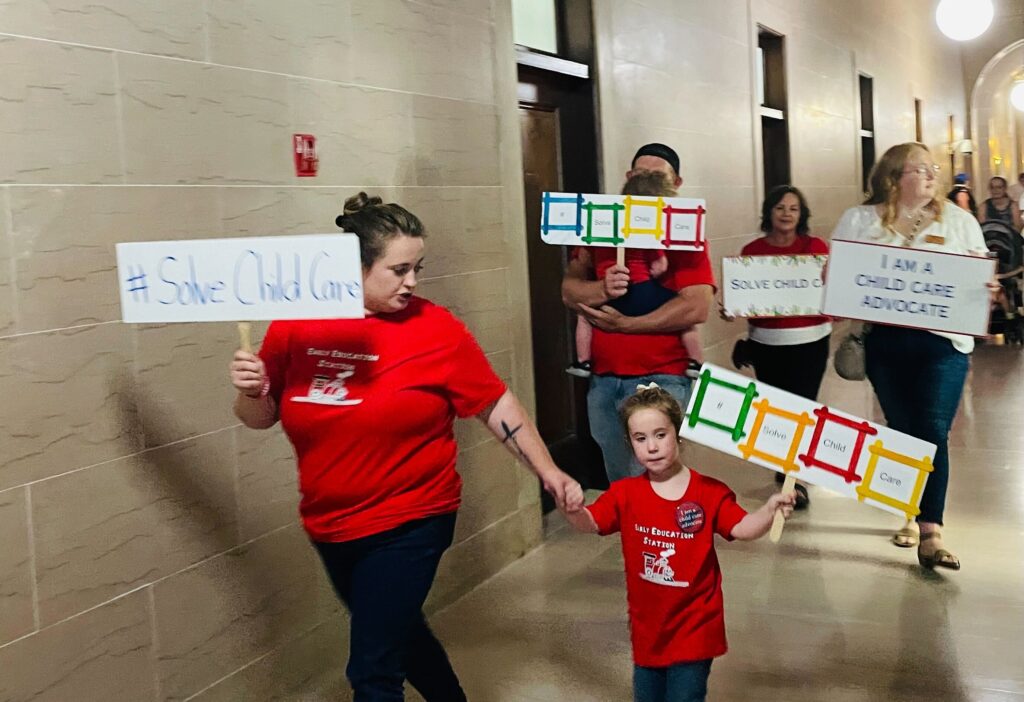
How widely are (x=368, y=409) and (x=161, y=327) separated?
2.75 feet

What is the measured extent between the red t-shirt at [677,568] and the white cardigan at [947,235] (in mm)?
1779

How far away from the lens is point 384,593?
7.79 feet

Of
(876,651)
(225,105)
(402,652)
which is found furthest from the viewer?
(876,651)

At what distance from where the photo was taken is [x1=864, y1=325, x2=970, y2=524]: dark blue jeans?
401 centimetres

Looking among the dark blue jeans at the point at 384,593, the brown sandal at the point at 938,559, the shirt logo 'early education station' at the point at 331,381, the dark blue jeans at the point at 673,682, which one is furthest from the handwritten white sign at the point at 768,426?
the brown sandal at the point at 938,559

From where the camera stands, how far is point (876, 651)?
346 centimetres

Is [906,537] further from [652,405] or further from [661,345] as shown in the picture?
A: [652,405]

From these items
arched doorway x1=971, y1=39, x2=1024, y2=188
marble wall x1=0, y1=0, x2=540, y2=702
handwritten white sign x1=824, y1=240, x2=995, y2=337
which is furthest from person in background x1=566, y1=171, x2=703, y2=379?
arched doorway x1=971, y1=39, x2=1024, y2=188

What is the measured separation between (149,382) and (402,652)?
997 mm

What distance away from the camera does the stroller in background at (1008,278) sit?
1051 centimetres

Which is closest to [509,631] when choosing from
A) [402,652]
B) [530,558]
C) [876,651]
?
[530,558]

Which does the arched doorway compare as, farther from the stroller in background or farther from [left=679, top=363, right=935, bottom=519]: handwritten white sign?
[left=679, top=363, right=935, bottom=519]: handwritten white sign

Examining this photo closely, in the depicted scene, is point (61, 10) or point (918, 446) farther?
point (918, 446)

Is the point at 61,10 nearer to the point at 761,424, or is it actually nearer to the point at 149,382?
the point at 149,382
